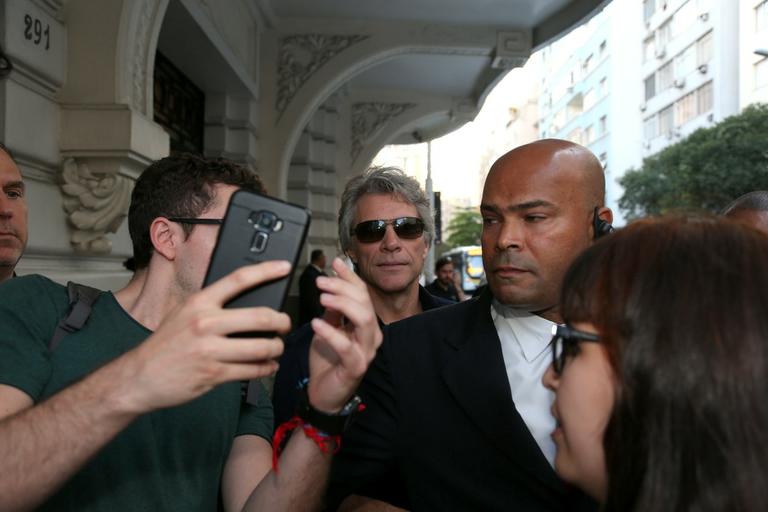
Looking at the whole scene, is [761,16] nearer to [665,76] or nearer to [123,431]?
[665,76]

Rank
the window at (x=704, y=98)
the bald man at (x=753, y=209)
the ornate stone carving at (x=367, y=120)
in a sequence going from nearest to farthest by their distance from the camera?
1. the bald man at (x=753, y=209)
2. the ornate stone carving at (x=367, y=120)
3. the window at (x=704, y=98)

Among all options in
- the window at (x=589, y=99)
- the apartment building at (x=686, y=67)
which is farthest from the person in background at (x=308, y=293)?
the window at (x=589, y=99)

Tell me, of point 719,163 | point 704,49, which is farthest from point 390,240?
point 704,49

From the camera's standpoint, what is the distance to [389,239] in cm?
286

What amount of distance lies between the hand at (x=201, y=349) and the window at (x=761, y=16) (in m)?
29.9

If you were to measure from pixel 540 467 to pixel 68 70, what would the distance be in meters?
2.91

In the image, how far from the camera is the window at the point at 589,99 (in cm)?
5069

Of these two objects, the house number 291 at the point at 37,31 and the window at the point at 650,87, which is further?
the window at the point at 650,87

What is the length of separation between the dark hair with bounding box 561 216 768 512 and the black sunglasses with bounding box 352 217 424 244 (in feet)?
6.21

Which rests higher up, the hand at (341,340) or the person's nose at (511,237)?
the person's nose at (511,237)

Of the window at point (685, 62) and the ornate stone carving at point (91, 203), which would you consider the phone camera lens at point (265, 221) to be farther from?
the window at point (685, 62)

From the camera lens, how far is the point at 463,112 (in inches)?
463

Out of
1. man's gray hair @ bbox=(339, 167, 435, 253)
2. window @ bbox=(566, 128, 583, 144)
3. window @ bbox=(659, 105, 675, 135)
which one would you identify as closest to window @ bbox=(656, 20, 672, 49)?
window @ bbox=(659, 105, 675, 135)

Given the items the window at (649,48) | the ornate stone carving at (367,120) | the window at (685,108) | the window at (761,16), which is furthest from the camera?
the window at (649,48)
